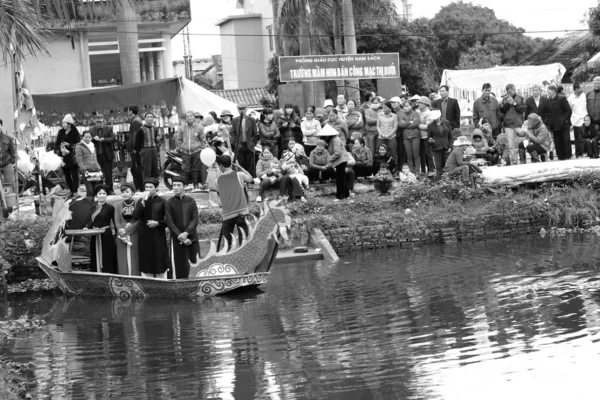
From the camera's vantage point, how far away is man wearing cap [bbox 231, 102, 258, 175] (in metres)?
23.2

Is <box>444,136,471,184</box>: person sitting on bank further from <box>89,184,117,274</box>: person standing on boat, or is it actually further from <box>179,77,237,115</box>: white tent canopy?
<box>89,184,117,274</box>: person standing on boat

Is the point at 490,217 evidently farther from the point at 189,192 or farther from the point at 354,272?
the point at 189,192

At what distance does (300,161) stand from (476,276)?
25.2 feet

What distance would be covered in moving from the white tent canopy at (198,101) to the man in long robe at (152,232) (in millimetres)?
10785

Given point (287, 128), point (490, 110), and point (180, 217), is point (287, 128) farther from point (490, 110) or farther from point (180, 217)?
point (180, 217)

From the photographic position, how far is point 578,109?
26422mm

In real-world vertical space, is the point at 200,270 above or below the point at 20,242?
below

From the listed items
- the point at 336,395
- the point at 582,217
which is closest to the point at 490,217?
the point at 582,217

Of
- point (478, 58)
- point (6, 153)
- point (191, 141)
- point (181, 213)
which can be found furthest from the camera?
point (478, 58)

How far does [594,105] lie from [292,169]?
23.7 feet

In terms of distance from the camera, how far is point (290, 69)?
27.8 meters

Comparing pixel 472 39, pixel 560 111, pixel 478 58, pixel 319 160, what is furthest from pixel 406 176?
pixel 472 39

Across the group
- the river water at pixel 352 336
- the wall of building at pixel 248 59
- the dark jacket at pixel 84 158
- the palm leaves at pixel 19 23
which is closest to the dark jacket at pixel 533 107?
the river water at pixel 352 336

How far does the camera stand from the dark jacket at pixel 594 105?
80.2 feet
